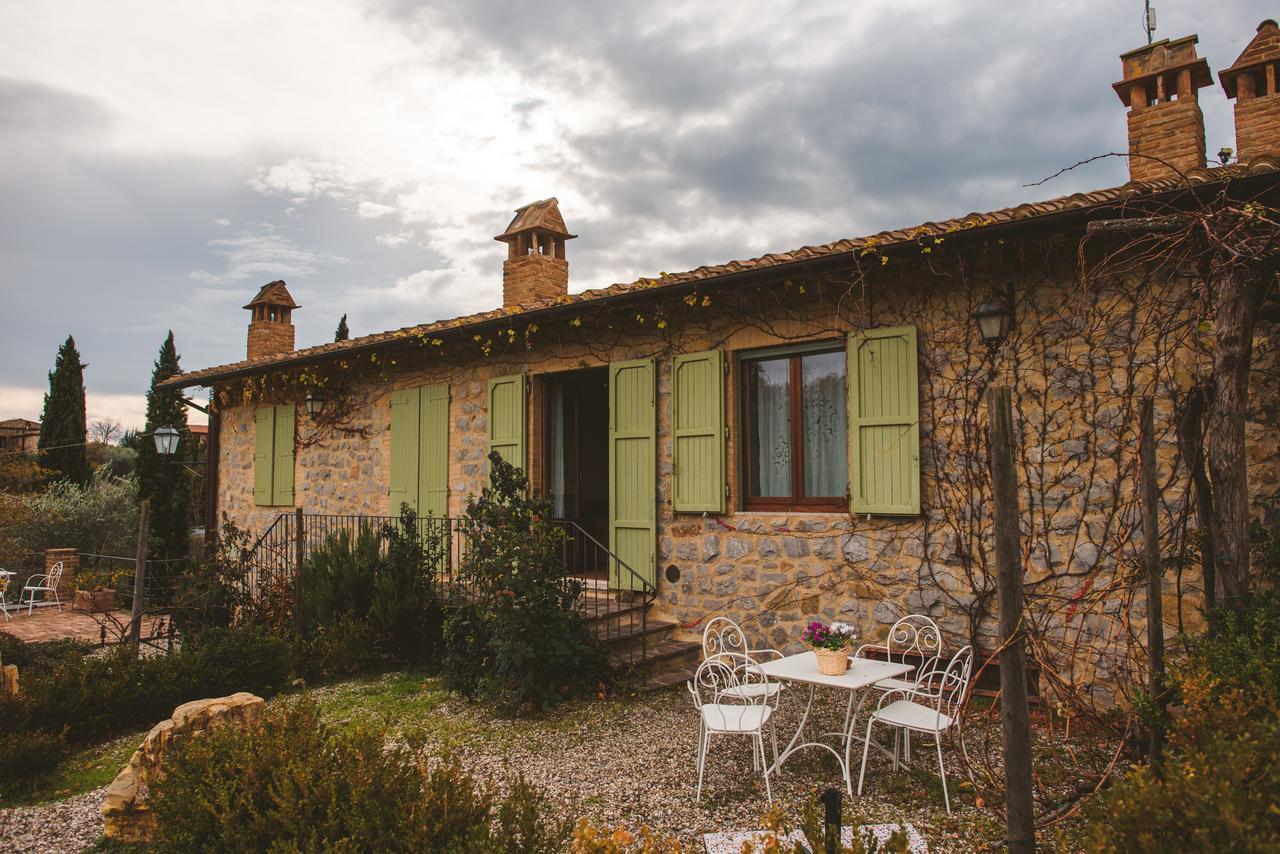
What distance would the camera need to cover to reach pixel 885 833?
3441 millimetres

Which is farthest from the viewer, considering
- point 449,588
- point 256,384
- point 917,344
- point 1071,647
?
point 256,384

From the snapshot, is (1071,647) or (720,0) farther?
(720,0)

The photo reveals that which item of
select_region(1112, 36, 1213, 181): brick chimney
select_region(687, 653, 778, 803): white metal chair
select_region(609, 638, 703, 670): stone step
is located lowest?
select_region(609, 638, 703, 670): stone step

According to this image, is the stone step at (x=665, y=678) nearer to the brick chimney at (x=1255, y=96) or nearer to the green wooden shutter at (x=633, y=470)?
the green wooden shutter at (x=633, y=470)

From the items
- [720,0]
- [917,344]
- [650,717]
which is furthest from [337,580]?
[720,0]

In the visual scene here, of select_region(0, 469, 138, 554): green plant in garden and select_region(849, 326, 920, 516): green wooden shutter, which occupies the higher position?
select_region(849, 326, 920, 516): green wooden shutter

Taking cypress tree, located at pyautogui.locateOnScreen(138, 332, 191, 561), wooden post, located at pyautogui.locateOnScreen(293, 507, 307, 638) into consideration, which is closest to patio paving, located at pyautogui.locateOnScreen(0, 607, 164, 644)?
wooden post, located at pyautogui.locateOnScreen(293, 507, 307, 638)

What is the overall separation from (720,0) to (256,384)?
8.05 metres

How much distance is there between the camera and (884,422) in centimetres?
578

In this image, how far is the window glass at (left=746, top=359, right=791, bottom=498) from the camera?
652 cm

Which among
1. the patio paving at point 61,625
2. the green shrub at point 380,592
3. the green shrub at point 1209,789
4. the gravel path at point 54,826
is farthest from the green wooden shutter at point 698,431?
the patio paving at point 61,625

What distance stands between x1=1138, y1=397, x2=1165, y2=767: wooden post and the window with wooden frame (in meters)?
2.74

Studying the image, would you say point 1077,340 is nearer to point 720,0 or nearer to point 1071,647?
point 1071,647

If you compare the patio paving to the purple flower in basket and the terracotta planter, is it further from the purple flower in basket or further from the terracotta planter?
the purple flower in basket
